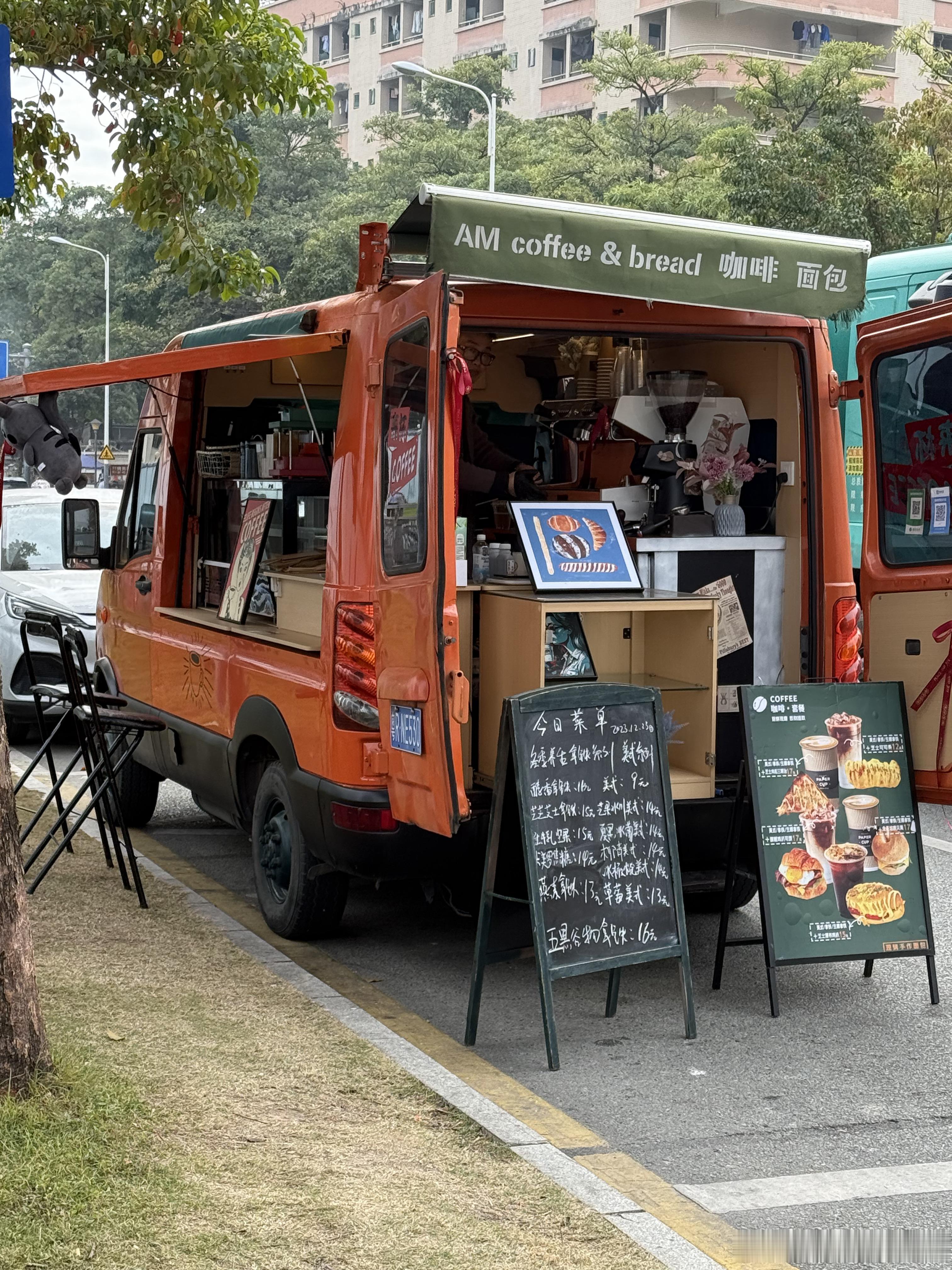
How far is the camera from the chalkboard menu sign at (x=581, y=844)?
503cm

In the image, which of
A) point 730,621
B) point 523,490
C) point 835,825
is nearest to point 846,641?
point 730,621

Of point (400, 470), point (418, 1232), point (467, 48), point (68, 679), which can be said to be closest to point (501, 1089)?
point (418, 1232)

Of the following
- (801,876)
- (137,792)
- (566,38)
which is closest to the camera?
(801,876)

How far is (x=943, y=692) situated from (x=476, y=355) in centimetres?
295

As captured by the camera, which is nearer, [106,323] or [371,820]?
[371,820]

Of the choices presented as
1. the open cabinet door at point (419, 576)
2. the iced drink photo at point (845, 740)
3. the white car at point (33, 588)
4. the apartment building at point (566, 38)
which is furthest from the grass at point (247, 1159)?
the apartment building at point (566, 38)

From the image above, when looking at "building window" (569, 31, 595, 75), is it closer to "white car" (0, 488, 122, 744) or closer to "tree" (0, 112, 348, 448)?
"tree" (0, 112, 348, 448)

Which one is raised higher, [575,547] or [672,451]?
[672,451]

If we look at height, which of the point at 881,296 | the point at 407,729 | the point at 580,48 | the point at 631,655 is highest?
the point at 580,48

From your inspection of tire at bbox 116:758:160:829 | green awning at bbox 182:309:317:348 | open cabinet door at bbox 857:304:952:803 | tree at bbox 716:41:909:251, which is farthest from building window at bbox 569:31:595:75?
open cabinet door at bbox 857:304:952:803

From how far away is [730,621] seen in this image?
645 cm

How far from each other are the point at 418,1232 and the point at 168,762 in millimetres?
4289

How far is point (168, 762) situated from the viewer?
7641 mm

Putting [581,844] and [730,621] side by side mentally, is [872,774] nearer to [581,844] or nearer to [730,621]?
[730,621]
